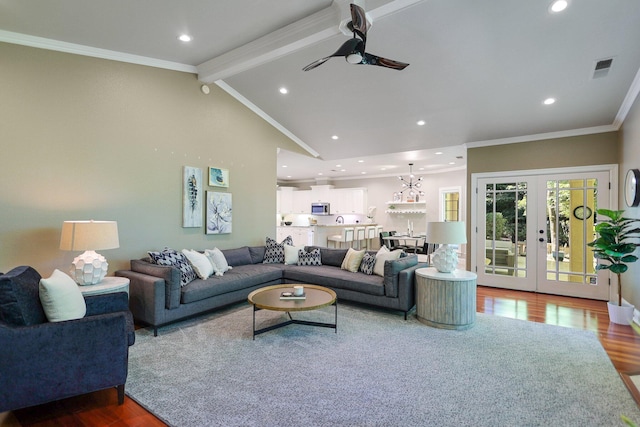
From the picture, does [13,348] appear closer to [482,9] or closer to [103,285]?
[103,285]

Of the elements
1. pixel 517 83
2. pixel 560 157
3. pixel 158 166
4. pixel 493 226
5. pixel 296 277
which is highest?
pixel 517 83

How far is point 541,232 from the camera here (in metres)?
5.51

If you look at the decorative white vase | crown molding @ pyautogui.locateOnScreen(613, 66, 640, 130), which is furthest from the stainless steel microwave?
the decorative white vase

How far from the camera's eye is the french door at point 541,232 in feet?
16.9

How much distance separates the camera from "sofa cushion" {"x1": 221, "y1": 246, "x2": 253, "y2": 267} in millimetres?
5156

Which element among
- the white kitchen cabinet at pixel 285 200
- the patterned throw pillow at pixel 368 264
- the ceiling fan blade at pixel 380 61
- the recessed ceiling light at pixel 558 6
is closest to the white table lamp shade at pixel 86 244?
the ceiling fan blade at pixel 380 61

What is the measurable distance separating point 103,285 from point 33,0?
2712 millimetres

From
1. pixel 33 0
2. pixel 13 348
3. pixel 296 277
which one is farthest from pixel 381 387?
pixel 33 0

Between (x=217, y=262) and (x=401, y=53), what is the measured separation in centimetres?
377

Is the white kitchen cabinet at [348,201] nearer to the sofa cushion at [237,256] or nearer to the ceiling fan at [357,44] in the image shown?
the sofa cushion at [237,256]

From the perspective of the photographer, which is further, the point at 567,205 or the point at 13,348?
the point at 567,205

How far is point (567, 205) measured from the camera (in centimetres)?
530

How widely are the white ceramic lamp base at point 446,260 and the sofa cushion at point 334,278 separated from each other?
0.75m

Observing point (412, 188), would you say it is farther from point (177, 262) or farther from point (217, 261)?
point (177, 262)
